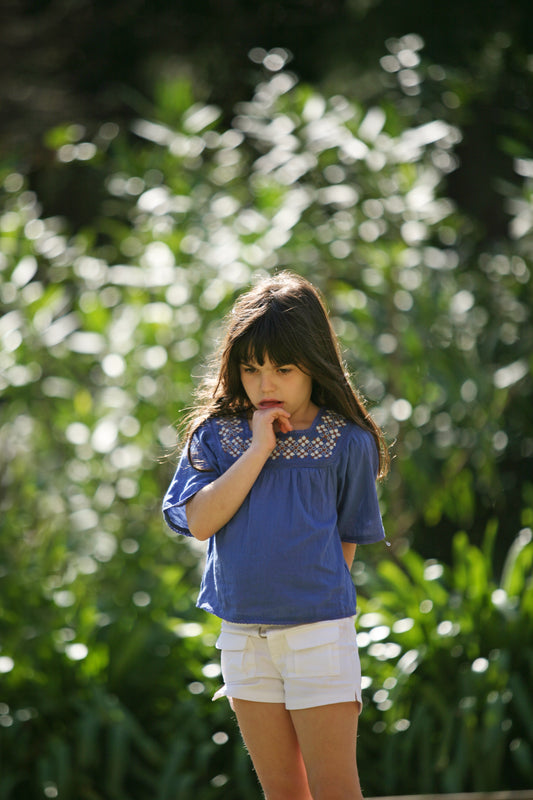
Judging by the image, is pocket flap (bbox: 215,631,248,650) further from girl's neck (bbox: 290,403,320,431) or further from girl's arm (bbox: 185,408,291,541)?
girl's neck (bbox: 290,403,320,431)

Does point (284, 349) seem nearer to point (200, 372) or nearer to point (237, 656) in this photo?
point (237, 656)

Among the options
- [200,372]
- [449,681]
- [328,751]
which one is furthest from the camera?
[200,372]

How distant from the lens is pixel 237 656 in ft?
5.98

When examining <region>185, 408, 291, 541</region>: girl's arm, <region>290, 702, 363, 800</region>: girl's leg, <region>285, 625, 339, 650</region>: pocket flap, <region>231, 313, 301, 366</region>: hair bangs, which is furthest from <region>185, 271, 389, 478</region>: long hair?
<region>290, 702, 363, 800</region>: girl's leg

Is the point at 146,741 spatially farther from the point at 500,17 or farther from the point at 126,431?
the point at 500,17

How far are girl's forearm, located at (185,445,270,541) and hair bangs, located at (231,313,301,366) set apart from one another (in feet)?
0.59

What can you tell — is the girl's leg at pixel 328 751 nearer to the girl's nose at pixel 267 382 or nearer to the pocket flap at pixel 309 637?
the pocket flap at pixel 309 637

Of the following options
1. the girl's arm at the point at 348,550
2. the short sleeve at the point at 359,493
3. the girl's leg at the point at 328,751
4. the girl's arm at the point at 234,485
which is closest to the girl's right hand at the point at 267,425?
the girl's arm at the point at 234,485

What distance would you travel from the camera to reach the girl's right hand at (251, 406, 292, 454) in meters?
1.77

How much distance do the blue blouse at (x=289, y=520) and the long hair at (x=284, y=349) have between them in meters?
0.04

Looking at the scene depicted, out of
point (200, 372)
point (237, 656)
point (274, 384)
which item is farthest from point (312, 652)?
point (200, 372)

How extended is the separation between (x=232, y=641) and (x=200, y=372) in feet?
7.42

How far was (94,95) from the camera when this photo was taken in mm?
7422

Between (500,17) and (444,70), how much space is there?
836 millimetres
